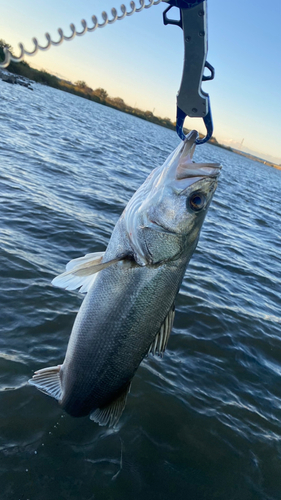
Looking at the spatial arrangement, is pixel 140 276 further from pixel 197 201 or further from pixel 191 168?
pixel 191 168

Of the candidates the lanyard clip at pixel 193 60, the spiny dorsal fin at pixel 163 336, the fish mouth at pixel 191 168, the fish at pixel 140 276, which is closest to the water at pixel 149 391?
the fish at pixel 140 276

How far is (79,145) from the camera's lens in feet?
67.9

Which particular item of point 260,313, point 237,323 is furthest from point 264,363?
point 260,313

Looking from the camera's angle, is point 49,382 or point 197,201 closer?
point 197,201

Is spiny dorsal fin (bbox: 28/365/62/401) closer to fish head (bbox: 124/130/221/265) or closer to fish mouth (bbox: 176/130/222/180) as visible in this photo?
fish head (bbox: 124/130/221/265)

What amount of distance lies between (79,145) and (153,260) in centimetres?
1921

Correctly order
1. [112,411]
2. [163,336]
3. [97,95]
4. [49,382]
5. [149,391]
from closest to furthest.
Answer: [163,336] → [112,411] → [49,382] → [149,391] → [97,95]

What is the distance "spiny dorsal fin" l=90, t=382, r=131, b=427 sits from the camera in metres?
3.17

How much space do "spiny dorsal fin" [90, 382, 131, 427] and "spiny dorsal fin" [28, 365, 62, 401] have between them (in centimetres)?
41

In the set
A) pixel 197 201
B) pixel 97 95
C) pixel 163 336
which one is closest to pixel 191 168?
pixel 197 201

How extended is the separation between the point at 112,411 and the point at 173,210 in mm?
1909

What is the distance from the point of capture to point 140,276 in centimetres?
293

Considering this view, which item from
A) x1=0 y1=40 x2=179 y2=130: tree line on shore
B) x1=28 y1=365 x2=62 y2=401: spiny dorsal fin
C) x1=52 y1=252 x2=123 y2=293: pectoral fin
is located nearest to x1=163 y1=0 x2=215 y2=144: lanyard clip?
x1=52 y1=252 x2=123 y2=293: pectoral fin

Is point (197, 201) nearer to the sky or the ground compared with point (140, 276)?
nearer to the sky
